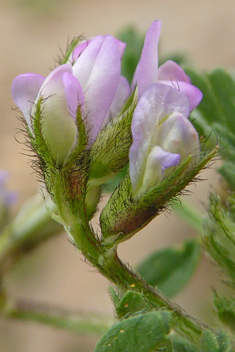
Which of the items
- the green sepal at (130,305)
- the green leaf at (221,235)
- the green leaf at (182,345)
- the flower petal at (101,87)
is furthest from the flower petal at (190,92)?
the green leaf at (182,345)

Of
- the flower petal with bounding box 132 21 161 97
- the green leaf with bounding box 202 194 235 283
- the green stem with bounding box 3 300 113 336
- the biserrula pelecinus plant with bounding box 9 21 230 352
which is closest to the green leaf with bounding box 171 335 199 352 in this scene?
the biserrula pelecinus plant with bounding box 9 21 230 352

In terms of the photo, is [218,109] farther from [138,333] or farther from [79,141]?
[138,333]

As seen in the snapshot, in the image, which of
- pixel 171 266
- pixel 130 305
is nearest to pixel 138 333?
pixel 130 305

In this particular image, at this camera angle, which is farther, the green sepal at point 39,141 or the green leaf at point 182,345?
the green leaf at point 182,345

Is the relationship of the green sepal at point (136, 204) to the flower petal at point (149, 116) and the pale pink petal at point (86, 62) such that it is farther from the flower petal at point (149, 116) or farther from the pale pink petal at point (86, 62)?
the pale pink petal at point (86, 62)

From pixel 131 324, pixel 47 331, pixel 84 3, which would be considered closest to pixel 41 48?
pixel 84 3

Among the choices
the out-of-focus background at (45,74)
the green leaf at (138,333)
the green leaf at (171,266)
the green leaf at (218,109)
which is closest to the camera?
the green leaf at (138,333)

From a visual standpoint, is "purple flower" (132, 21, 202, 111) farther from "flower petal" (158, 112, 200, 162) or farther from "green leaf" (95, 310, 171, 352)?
"green leaf" (95, 310, 171, 352)

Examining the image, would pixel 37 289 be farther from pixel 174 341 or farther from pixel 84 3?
pixel 84 3
